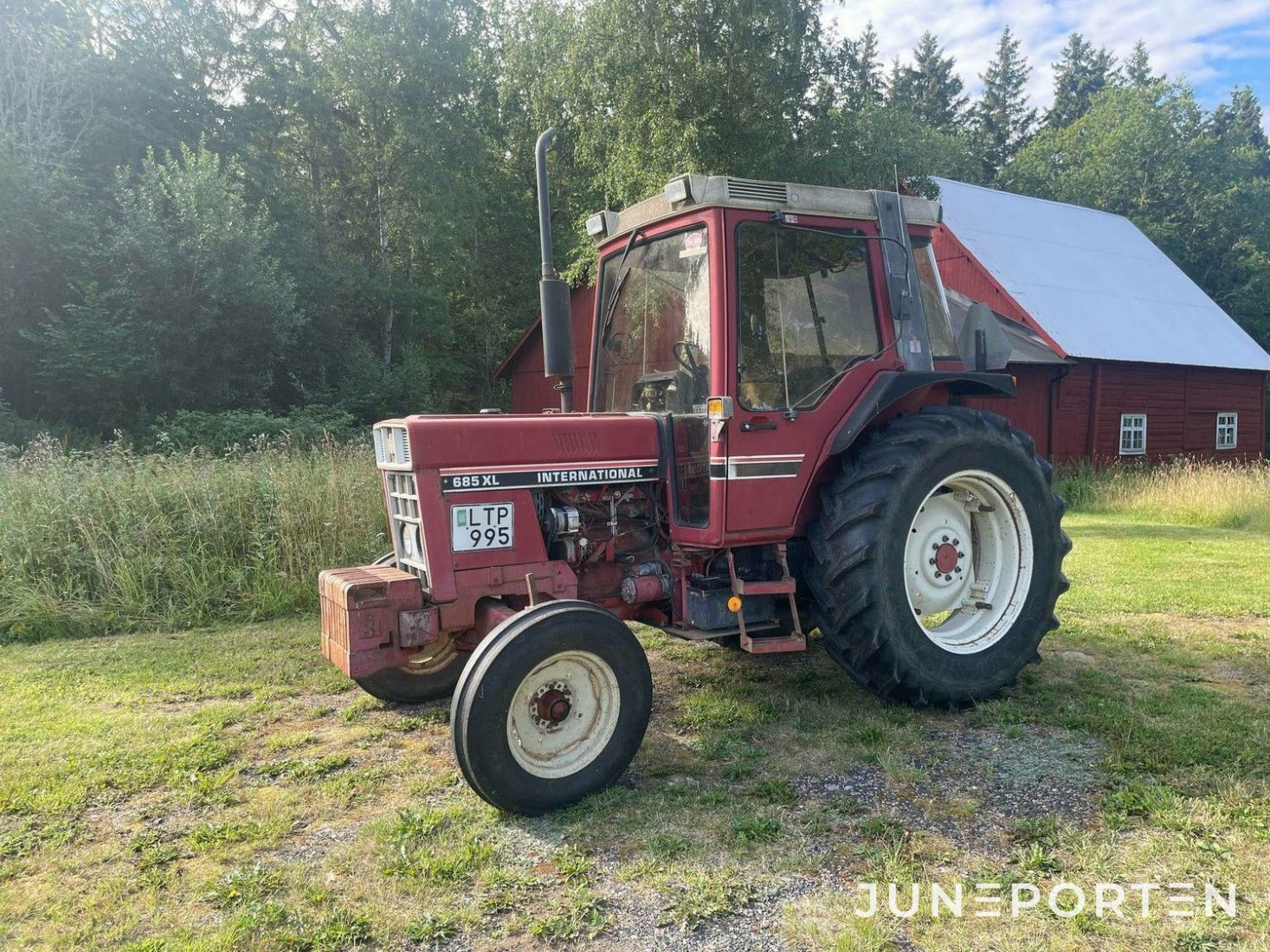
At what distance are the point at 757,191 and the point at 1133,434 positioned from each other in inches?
728

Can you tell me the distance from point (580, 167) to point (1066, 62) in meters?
43.9

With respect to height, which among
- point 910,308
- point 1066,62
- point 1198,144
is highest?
point 1066,62

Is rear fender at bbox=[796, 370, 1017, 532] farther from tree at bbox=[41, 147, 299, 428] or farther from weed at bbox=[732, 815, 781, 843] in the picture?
tree at bbox=[41, 147, 299, 428]

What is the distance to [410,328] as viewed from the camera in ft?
70.1

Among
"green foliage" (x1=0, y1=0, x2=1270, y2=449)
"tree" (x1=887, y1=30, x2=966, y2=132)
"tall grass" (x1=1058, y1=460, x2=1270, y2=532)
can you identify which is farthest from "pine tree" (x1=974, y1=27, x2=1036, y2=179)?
"tall grass" (x1=1058, y1=460, x2=1270, y2=532)

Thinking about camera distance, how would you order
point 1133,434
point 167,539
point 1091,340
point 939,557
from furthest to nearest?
point 1133,434 → point 1091,340 → point 167,539 → point 939,557

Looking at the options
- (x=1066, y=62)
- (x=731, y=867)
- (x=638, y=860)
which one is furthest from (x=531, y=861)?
(x=1066, y=62)

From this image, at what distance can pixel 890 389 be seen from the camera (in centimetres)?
411

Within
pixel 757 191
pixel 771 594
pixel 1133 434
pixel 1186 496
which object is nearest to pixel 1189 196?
pixel 1133 434

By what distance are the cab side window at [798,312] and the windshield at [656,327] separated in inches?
8.0

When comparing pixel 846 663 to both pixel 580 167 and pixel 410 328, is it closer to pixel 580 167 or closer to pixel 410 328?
pixel 580 167

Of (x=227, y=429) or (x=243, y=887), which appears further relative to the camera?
(x=227, y=429)

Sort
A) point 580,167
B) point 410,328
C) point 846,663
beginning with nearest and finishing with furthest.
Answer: point 846,663 < point 580,167 < point 410,328

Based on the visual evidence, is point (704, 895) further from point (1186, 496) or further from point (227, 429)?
point (1186, 496)
